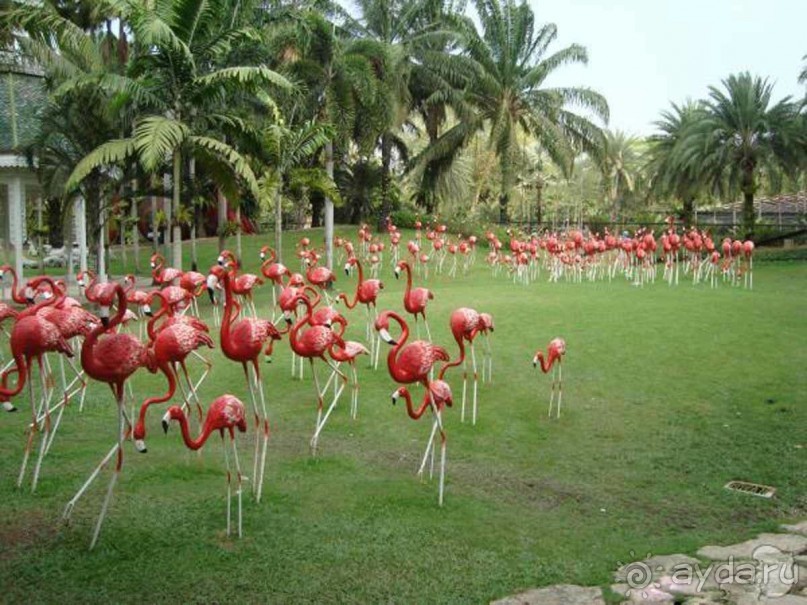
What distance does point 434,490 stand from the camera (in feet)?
21.8

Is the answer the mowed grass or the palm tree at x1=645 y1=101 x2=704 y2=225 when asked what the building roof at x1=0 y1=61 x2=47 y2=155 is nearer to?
the mowed grass

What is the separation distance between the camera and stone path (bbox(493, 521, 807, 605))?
15.2ft

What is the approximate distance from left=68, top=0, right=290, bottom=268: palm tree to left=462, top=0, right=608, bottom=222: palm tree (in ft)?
51.4

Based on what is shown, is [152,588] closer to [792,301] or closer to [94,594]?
[94,594]

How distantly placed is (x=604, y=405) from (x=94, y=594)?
6593 millimetres

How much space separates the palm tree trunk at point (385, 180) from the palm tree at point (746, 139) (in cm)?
1239

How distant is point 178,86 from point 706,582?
15314 mm

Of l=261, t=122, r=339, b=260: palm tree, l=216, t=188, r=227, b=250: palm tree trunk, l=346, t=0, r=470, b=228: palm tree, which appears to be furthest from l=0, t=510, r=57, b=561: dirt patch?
l=346, t=0, r=470, b=228: palm tree

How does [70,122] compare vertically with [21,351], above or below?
above

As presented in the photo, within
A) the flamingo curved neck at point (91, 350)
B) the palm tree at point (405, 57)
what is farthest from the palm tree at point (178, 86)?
the flamingo curved neck at point (91, 350)

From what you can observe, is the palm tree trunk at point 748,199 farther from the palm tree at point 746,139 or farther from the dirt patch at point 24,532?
the dirt patch at point 24,532

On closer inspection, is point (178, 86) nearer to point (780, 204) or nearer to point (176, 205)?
point (176, 205)

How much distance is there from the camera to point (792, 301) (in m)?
17.5

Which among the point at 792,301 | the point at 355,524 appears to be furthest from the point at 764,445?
the point at 792,301
